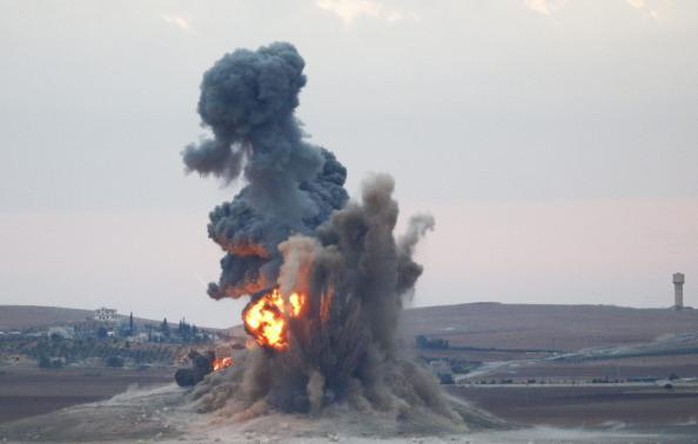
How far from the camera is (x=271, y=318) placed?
128625 mm

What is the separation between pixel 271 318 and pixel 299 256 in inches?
225

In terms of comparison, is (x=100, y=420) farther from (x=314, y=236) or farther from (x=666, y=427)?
(x=666, y=427)

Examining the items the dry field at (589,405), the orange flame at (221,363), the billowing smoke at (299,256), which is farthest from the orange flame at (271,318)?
the dry field at (589,405)

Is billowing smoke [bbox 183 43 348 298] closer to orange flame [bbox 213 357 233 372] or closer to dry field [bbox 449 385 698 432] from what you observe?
orange flame [bbox 213 357 233 372]

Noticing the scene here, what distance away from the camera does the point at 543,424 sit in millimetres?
138875

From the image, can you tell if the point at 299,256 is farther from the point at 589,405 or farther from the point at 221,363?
the point at 589,405

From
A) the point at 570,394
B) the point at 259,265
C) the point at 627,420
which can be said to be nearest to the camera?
the point at 259,265

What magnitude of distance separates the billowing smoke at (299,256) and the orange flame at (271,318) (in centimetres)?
35

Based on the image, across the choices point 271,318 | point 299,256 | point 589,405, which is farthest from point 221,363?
point 589,405

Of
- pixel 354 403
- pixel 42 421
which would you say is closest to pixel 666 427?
pixel 354 403

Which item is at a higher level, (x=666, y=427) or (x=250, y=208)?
(x=250, y=208)

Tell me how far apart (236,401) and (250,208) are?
44.3 ft

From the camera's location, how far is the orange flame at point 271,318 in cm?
12597

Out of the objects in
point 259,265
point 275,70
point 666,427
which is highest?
point 275,70
